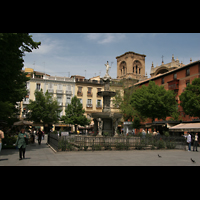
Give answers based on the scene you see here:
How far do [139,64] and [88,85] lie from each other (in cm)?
3214

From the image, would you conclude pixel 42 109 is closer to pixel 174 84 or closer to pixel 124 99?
pixel 124 99

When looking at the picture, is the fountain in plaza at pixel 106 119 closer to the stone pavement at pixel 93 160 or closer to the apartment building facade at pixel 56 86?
the stone pavement at pixel 93 160

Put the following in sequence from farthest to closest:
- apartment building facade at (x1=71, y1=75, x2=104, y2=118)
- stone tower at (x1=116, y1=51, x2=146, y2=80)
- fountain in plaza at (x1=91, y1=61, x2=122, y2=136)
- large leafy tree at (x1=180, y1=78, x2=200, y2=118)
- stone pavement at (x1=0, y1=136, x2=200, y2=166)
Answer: stone tower at (x1=116, y1=51, x2=146, y2=80)
apartment building facade at (x1=71, y1=75, x2=104, y2=118)
large leafy tree at (x1=180, y1=78, x2=200, y2=118)
fountain in plaza at (x1=91, y1=61, x2=122, y2=136)
stone pavement at (x1=0, y1=136, x2=200, y2=166)

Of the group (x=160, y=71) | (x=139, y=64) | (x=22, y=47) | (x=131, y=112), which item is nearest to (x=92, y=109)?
(x=131, y=112)

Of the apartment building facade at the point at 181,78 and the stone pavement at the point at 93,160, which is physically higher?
the apartment building facade at the point at 181,78

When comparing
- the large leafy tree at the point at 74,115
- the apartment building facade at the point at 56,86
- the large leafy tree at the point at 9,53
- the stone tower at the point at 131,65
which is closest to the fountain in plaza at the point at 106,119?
the large leafy tree at the point at 9,53

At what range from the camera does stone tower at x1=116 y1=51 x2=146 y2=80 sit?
79.0 metres

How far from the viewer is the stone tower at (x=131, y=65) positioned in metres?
79.0

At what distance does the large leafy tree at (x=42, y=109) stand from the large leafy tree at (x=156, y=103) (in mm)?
18135

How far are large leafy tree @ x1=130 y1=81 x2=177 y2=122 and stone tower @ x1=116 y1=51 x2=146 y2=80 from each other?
130 ft

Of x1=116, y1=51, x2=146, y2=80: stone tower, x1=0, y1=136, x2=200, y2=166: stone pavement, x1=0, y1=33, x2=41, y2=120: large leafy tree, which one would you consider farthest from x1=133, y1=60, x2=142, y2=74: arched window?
x1=0, y1=136, x2=200, y2=166: stone pavement

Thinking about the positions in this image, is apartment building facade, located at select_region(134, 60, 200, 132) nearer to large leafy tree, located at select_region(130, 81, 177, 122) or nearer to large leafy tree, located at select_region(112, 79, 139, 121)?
large leafy tree, located at select_region(130, 81, 177, 122)
